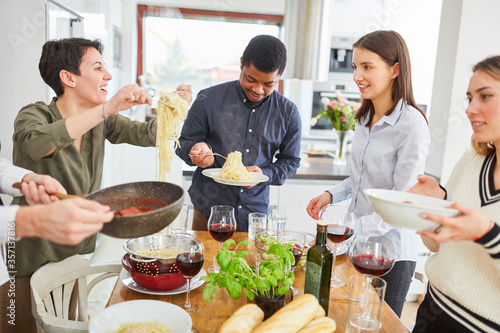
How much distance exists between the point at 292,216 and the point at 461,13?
2.10m

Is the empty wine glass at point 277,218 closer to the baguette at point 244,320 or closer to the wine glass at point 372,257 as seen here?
the wine glass at point 372,257

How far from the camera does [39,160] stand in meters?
1.76

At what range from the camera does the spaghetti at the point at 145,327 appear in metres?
1.14

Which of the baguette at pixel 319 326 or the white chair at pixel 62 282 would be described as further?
the white chair at pixel 62 282

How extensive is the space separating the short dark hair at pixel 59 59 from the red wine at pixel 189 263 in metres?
1.12

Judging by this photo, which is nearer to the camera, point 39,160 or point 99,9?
point 39,160

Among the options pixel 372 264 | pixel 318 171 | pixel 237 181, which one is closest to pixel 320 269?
pixel 372 264

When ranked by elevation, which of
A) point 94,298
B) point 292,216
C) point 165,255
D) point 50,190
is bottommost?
point 94,298

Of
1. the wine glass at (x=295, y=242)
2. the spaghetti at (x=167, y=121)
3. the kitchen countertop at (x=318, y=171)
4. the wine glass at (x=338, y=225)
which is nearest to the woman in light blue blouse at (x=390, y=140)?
the wine glass at (x=338, y=225)

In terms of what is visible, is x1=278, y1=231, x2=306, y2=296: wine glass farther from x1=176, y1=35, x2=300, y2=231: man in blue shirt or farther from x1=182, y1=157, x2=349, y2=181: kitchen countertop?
x1=182, y1=157, x2=349, y2=181: kitchen countertop

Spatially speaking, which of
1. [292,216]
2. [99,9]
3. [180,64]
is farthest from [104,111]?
[180,64]

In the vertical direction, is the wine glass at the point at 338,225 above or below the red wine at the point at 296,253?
above

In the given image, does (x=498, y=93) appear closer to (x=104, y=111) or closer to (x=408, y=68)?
(x=408, y=68)

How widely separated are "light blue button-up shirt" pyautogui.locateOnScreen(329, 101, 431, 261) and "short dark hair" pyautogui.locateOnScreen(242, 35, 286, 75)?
0.56 meters
